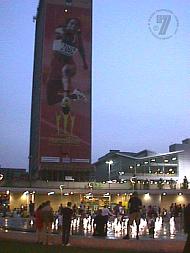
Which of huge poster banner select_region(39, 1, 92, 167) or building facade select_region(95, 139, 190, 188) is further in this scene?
building facade select_region(95, 139, 190, 188)

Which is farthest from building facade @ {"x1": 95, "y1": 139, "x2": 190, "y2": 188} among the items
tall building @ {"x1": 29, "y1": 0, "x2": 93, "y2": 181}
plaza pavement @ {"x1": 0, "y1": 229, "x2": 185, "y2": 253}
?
plaza pavement @ {"x1": 0, "y1": 229, "x2": 185, "y2": 253}

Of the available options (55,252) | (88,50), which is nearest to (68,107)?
(88,50)

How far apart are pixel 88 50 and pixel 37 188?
43.8 metres

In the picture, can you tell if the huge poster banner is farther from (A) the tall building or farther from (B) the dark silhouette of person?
(B) the dark silhouette of person

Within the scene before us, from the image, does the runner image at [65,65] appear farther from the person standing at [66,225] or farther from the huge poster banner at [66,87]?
the person standing at [66,225]

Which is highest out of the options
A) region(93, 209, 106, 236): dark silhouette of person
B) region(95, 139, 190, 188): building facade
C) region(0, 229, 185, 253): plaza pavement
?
region(95, 139, 190, 188): building facade

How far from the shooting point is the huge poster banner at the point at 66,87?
369 feet

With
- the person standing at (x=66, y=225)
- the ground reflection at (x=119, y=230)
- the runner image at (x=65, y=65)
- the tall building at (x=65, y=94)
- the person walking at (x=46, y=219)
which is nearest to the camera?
the person standing at (x=66, y=225)

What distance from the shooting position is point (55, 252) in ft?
52.0

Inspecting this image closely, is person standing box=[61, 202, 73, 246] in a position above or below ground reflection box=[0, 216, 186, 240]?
above

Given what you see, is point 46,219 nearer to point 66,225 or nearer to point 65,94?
point 66,225

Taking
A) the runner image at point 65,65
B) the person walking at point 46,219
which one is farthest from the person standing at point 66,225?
the runner image at point 65,65

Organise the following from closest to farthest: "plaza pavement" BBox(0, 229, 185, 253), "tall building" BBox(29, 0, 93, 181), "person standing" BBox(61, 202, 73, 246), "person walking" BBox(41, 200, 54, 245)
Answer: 1. "plaza pavement" BBox(0, 229, 185, 253)
2. "person standing" BBox(61, 202, 73, 246)
3. "person walking" BBox(41, 200, 54, 245)
4. "tall building" BBox(29, 0, 93, 181)

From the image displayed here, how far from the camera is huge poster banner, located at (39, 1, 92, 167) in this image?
112500mm
